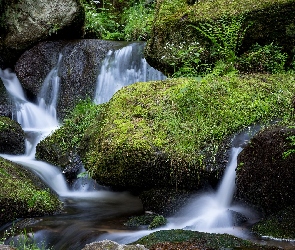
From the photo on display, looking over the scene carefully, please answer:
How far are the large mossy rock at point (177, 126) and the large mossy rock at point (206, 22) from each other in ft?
2.76

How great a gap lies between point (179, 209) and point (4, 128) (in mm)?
5026

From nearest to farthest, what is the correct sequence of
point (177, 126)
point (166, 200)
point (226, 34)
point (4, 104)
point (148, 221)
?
point (148, 221) → point (166, 200) → point (177, 126) → point (226, 34) → point (4, 104)

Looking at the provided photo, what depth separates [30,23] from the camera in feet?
41.9

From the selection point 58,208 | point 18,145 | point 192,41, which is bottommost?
point 58,208

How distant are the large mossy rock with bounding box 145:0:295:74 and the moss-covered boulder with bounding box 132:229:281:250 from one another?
3.88 metres

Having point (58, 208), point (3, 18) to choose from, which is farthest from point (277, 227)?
point (3, 18)

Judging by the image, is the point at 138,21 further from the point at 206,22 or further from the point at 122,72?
the point at 206,22

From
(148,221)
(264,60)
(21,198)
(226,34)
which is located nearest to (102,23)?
(226,34)

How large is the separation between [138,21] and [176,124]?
30.4 feet

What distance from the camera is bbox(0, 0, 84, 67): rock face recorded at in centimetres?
1270

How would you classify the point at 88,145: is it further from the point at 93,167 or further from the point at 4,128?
the point at 4,128

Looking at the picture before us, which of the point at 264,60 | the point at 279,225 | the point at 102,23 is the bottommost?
the point at 279,225

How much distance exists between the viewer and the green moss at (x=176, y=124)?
239 inches

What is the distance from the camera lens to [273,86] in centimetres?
687
